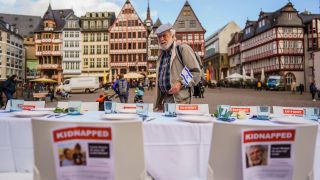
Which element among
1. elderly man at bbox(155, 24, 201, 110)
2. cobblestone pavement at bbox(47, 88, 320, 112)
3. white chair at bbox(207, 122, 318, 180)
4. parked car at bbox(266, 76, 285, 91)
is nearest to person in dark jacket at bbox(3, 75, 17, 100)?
cobblestone pavement at bbox(47, 88, 320, 112)

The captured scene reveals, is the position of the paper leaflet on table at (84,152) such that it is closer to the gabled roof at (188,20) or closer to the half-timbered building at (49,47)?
the gabled roof at (188,20)

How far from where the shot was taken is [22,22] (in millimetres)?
83438

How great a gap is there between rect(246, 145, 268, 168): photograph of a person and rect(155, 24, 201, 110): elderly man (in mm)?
2621

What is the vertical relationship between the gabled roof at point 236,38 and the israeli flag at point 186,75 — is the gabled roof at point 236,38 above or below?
above

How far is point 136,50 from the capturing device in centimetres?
5691

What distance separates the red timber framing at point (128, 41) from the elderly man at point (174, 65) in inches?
2046

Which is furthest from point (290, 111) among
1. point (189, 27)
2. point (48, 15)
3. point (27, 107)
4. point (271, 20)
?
point (48, 15)

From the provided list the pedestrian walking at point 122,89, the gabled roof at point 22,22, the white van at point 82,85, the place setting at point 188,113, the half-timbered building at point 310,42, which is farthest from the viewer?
the gabled roof at point 22,22

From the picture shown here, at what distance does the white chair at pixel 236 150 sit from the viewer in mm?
1924

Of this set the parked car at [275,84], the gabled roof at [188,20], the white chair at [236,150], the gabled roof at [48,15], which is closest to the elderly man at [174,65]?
the white chair at [236,150]

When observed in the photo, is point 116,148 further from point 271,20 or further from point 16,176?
point 271,20

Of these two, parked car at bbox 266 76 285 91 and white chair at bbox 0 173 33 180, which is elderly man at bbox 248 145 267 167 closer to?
white chair at bbox 0 173 33 180

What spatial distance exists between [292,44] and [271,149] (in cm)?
5193

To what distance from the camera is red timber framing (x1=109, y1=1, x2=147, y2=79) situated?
2228 inches
